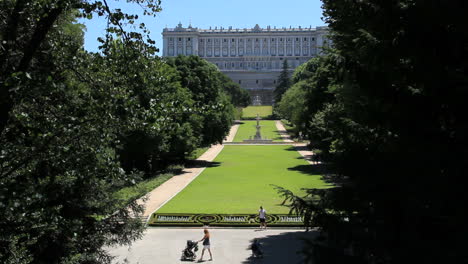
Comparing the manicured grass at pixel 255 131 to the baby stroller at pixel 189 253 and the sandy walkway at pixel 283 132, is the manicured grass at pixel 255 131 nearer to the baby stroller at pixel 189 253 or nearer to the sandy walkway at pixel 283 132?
the sandy walkway at pixel 283 132

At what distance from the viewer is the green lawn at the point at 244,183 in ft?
76.8

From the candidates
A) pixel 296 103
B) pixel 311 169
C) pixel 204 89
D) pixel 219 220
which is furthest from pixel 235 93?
pixel 219 220

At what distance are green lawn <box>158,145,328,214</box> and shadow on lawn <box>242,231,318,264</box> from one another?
1.33m

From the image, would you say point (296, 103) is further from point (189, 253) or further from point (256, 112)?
point (256, 112)

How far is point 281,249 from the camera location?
55.5 ft

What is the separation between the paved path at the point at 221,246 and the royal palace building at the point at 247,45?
129 m

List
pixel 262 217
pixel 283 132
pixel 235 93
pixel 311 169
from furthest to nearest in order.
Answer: pixel 235 93 < pixel 283 132 < pixel 311 169 < pixel 262 217

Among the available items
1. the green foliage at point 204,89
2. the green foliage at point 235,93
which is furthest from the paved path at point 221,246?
the green foliage at point 235,93

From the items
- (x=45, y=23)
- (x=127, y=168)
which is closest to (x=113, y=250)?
(x=45, y=23)

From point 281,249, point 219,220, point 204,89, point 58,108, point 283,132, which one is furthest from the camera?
point 283,132

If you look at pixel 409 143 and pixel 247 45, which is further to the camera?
pixel 247 45

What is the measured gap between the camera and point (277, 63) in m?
148

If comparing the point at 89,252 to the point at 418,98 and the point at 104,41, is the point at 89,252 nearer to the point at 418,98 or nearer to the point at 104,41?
the point at 104,41

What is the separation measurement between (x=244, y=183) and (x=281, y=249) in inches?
550
